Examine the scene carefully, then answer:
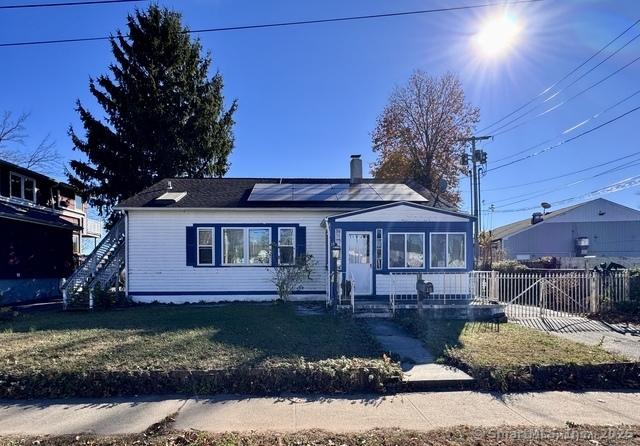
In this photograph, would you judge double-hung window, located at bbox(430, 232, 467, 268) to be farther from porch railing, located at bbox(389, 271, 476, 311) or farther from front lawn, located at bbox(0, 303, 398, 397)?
front lawn, located at bbox(0, 303, 398, 397)

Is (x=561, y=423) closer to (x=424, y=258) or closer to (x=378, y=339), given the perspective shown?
(x=378, y=339)

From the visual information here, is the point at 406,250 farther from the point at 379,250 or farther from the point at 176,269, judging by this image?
the point at 176,269

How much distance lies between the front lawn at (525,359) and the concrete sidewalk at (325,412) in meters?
0.30

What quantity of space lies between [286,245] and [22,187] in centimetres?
1429

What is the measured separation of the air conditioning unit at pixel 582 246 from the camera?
116ft

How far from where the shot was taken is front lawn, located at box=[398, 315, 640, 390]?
6.13 metres

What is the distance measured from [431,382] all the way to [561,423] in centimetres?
177

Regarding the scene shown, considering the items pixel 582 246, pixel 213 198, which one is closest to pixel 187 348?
pixel 213 198

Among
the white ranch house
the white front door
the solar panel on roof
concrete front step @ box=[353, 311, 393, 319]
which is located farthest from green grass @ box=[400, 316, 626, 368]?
the solar panel on roof

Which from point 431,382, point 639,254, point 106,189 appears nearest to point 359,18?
point 431,382

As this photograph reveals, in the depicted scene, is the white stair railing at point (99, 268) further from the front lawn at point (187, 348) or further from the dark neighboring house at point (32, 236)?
the dark neighboring house at point (32, 236)

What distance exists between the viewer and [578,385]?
20.1 feet

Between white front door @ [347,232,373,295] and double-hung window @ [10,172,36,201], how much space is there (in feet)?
54.1

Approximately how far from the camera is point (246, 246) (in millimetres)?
14281
